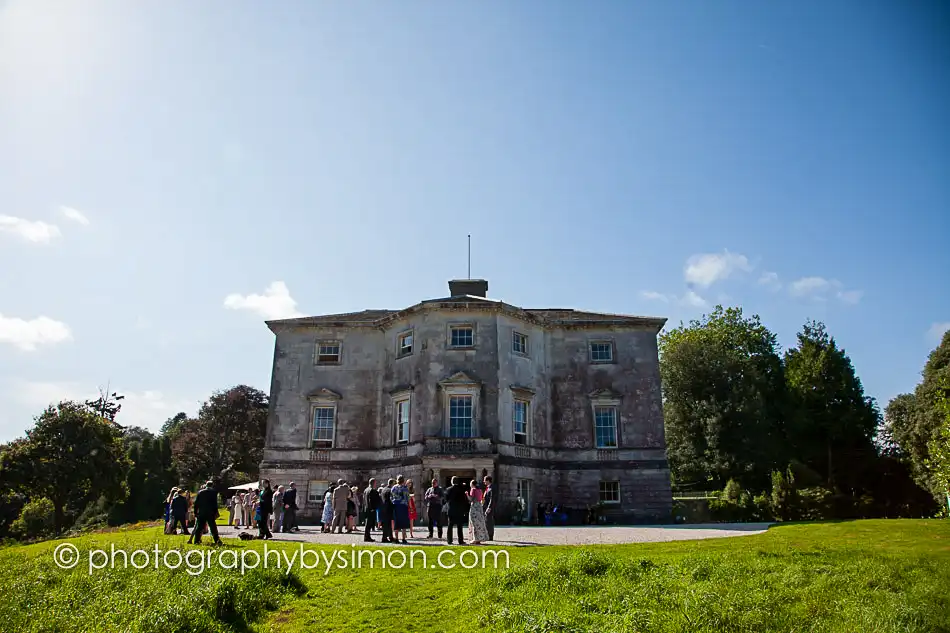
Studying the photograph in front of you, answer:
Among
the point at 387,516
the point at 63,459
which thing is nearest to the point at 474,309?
the point at 387,516

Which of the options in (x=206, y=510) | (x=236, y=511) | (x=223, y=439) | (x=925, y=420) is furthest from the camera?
(x=223, y=439)

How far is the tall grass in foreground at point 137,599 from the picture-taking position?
8.31m

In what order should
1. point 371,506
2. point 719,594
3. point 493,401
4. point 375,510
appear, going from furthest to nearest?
1. point 493,401
2. point 375,510
3. point 371,506
4. point 719,594

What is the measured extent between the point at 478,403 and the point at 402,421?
174 inches

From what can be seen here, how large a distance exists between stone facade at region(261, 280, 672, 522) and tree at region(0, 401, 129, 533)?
13447 mm

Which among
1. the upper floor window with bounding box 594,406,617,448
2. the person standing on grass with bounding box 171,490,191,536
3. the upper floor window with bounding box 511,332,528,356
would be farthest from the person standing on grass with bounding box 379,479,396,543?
the upper floor window with bounding box 594,406,617,448

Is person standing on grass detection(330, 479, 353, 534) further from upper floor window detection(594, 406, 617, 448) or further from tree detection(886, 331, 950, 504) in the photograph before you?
tree detection(886, 331, 950, 504)

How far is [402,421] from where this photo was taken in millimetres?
33000

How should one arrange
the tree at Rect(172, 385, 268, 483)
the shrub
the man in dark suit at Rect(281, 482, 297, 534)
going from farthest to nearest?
the tree at Rect(172, 385, 268, 483)
the shrub
the man in dark suit at Rect(281, 482, 297, 534)

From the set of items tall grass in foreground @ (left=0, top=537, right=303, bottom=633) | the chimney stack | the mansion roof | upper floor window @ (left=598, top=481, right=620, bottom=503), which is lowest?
tall grass in foreground @ (left=0, top=537, right=303, bottom=633)

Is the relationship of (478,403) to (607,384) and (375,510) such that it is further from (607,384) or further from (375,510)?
(375,510)

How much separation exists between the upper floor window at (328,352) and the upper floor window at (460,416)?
8.19 m

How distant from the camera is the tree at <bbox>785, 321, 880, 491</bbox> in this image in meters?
49.1

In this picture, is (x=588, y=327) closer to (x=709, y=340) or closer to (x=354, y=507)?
(x=354, y=507)
